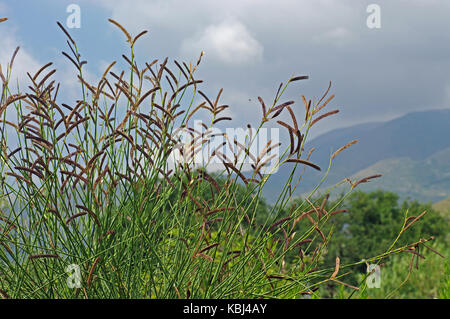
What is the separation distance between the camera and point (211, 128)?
233cm

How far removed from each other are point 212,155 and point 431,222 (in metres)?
9.17

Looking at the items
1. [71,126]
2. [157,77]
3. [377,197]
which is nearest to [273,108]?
[157,77]

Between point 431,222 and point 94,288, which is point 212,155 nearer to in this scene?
point 94,288
